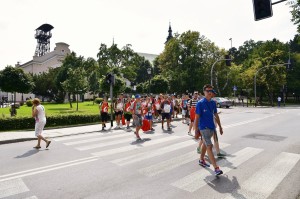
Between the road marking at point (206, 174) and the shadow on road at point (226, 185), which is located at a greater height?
the road marking at point (206, 174)

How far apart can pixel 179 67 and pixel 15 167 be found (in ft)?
146

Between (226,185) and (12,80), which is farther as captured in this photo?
(12,80)

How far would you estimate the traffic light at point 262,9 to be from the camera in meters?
7.91

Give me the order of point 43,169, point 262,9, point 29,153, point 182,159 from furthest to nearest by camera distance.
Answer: point 262,9
point 29,153
point 182,159
point 43,169

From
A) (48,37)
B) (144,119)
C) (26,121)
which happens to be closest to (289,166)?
(144,119)

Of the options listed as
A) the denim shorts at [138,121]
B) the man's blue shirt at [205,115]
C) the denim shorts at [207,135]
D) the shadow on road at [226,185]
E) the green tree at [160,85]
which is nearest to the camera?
the shadow on road at [226,185]

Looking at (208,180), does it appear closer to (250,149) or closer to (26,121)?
(250,149)

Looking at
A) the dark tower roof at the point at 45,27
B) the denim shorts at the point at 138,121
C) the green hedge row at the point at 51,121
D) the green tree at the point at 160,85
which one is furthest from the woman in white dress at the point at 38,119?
the dark tower roof at the point at 45,27

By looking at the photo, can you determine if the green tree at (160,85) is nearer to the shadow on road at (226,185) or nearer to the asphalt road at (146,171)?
the asphalt road at (146,171)

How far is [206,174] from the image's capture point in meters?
5.48

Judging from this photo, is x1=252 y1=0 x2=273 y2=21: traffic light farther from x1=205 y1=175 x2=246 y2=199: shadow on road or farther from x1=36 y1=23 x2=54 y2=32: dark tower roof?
x1=36 y1=23 x2=54 y2=32: dark tower roof

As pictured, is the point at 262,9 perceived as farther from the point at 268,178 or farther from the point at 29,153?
the point at 29,153

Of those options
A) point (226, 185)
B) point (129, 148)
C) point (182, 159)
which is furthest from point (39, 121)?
point (226, 185)

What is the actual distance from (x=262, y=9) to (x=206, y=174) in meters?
5.81
